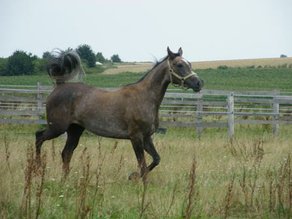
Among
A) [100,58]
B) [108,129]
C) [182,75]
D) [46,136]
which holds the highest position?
[182,75]

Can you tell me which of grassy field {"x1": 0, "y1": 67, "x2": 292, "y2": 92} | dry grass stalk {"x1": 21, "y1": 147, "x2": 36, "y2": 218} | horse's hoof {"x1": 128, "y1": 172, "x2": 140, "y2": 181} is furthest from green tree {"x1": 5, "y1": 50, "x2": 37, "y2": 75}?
dry grass stalk {"x1": 21, "y1": 147, "x2": 36, "y2": 218}

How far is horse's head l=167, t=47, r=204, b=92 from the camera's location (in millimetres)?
7988

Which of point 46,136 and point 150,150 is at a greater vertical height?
point 46,136

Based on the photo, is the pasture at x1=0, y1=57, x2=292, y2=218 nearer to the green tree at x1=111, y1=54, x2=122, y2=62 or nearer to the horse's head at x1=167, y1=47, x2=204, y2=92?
the horse's head at x1=167, y1=47, x2=204, y2=92

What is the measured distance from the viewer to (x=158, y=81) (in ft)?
26.8

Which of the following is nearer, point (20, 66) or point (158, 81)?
point (158, 81)

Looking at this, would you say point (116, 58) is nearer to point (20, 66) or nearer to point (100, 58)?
point (100, 58)

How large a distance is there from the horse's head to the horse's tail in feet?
6.57

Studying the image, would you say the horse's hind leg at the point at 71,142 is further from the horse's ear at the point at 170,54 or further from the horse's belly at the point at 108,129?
the horse's ear at the point at 170,54

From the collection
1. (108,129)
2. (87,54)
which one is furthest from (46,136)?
(87,54)

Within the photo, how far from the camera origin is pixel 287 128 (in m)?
18.8

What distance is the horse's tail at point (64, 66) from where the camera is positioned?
9094mm

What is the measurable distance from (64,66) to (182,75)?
2.36 m

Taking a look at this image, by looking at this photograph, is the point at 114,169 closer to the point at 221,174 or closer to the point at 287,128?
the point at 221,174
